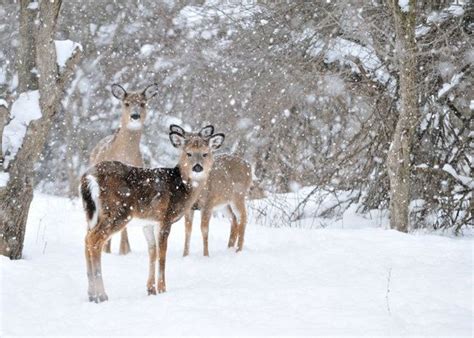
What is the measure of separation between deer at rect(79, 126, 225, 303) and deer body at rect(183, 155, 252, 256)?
4.35 feet

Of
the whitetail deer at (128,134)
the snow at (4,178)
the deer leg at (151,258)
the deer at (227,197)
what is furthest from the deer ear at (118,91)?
the deer leg at (151,258)

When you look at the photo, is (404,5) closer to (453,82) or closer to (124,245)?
(453,82)

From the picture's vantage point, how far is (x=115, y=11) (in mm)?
19406

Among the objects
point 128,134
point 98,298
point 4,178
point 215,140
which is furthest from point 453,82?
point 98,298

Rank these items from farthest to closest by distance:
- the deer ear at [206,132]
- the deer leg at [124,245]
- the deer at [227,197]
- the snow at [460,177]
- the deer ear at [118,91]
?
the snow at [460,177] → the deer ear at [118,91] → the deer at [227,197] → the deer leg at [124,245] → the deer ear at [206,132]

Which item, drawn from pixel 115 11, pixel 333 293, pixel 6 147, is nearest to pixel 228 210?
pixel 6 147

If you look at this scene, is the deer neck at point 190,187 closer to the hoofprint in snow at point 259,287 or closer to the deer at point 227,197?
the hoofprint in snow at point 259,287

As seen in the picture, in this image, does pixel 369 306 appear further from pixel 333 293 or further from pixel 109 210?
pixel 109 210

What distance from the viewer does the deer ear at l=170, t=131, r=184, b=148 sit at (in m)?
8.52

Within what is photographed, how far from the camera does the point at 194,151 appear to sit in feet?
27.7

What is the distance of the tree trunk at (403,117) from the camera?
10141mm

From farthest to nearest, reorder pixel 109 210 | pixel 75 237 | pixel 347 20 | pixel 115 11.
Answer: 1. pixel 115 11
2. pixel 347 20
3. pixel 75 237
4. pixel 109 210

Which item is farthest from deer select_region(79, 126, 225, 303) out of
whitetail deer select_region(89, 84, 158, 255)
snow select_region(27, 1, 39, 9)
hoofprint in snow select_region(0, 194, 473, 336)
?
whitetail deer select_region(89, 84, 158, 255)

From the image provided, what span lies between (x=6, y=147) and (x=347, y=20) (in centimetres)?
525
